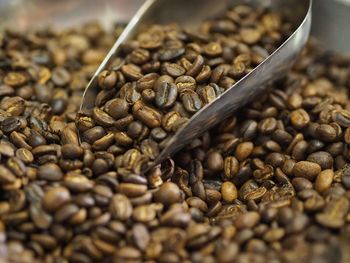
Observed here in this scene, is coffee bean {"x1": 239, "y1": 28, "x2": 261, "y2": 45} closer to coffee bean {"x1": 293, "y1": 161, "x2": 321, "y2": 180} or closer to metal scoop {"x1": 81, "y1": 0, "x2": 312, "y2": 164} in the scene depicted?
metal scoop {"x1": 81, "y1": 0, "x2": 312, "y2": 164}

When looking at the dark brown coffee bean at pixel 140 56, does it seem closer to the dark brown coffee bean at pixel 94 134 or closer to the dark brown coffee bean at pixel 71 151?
the dark brown coffee bean at pixel 94 134

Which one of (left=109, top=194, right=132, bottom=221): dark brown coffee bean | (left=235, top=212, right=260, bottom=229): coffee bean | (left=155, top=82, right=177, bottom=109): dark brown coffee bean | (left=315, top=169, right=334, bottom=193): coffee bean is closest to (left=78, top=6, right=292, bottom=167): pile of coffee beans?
(left=155, top=82, right=177, bottom=109): dark brown coffee bean

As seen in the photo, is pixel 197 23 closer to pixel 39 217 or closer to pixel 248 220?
pixel 248 220

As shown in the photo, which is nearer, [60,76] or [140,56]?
[140,56]

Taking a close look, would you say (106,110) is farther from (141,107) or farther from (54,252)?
(54,252)

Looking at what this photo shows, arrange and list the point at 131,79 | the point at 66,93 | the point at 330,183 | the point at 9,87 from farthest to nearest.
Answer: the point at 66,93 → the point at 9,87 → the point at 131,79 → the point at 330,183

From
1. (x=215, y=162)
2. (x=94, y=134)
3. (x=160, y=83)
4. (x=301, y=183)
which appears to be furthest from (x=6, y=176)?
(x=301, y=183)

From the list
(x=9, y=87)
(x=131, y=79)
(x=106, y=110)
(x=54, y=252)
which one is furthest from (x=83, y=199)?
(x=9, y=87)
